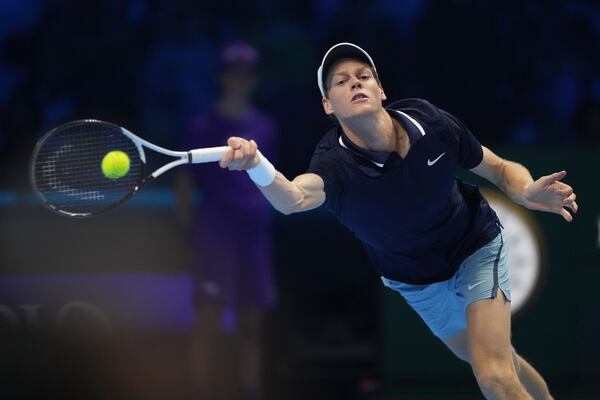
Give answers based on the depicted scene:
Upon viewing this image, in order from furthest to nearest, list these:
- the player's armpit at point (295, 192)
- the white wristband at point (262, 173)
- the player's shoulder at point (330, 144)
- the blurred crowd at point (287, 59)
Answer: the blurred crowd at point (287, 59) → the player's shoulder at point (330, 144) → the player's armpit at point (295, 192) → the white wristband at point (262, 173)

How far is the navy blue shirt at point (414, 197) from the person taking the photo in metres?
4.75

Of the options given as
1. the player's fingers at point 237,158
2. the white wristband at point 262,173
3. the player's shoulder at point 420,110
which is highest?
the player's shoulder at point 420,110

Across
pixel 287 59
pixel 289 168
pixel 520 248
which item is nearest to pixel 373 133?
pixel 520 248

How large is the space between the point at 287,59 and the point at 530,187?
465cm

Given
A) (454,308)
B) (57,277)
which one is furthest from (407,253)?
(57,277)

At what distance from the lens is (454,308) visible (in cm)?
508

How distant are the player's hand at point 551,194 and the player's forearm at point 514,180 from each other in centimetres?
8

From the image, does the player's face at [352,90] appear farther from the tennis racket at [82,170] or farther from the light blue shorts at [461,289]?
the light blue shorts at [461,289]

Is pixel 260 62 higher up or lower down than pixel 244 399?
higher up

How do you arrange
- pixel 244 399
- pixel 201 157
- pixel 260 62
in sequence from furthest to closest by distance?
pixel 260 62, pixel 244 399, pixel 201 157

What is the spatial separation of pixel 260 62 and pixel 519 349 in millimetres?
3354

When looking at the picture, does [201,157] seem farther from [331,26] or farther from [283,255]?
[331,26]

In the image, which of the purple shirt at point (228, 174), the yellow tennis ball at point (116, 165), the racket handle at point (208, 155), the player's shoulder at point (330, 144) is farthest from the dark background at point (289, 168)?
the racket handle at point (208, 155)

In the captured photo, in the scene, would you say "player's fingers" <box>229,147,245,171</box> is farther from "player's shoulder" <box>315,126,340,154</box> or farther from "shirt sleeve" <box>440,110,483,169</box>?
"shirt sleeve" <box>440,110,483,169</box>
